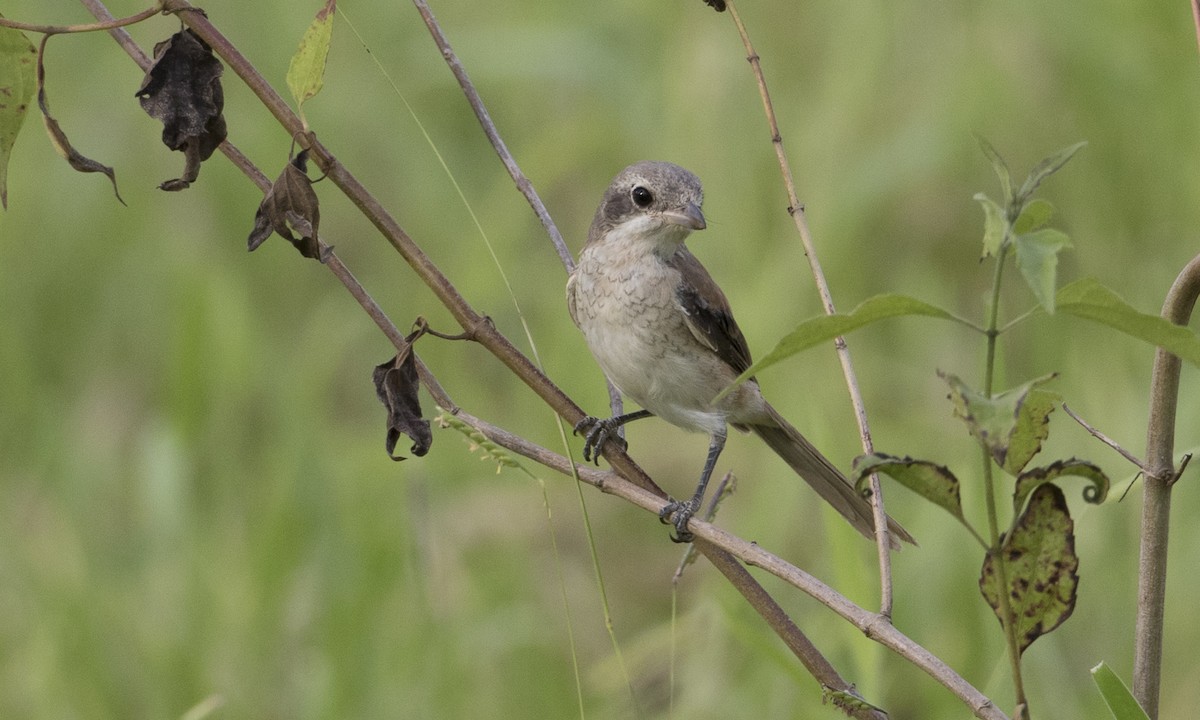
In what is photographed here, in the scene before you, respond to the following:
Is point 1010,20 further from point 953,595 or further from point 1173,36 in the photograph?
point 953,595

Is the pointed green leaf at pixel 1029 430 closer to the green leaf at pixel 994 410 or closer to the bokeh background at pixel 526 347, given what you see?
the green leaf at pixel 994 410

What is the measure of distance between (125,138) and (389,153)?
4.38 ft

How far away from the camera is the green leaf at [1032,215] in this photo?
1552 mm

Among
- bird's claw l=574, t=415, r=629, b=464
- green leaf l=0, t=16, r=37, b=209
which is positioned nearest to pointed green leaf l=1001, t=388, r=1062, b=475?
green leaf l=0, t=16, r=37, b=209

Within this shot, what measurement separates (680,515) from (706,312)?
109 centimetres

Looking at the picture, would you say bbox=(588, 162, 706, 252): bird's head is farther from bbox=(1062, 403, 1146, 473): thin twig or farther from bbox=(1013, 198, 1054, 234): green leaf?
bbox=(1013, 198, 1054, 234): green leaf

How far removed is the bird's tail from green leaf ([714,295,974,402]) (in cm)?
203

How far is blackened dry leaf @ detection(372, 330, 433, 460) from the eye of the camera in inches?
89.6

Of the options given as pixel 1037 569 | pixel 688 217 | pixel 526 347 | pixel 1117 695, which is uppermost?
pixel 526 347

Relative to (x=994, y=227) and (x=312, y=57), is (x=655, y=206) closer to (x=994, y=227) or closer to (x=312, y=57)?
(x=312, y=57)

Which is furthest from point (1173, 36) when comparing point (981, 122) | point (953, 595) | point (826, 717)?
point (826, 717)

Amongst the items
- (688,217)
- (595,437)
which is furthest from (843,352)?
(688,217)

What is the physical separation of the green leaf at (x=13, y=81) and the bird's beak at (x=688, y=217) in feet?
6.95

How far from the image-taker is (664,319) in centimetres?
414
